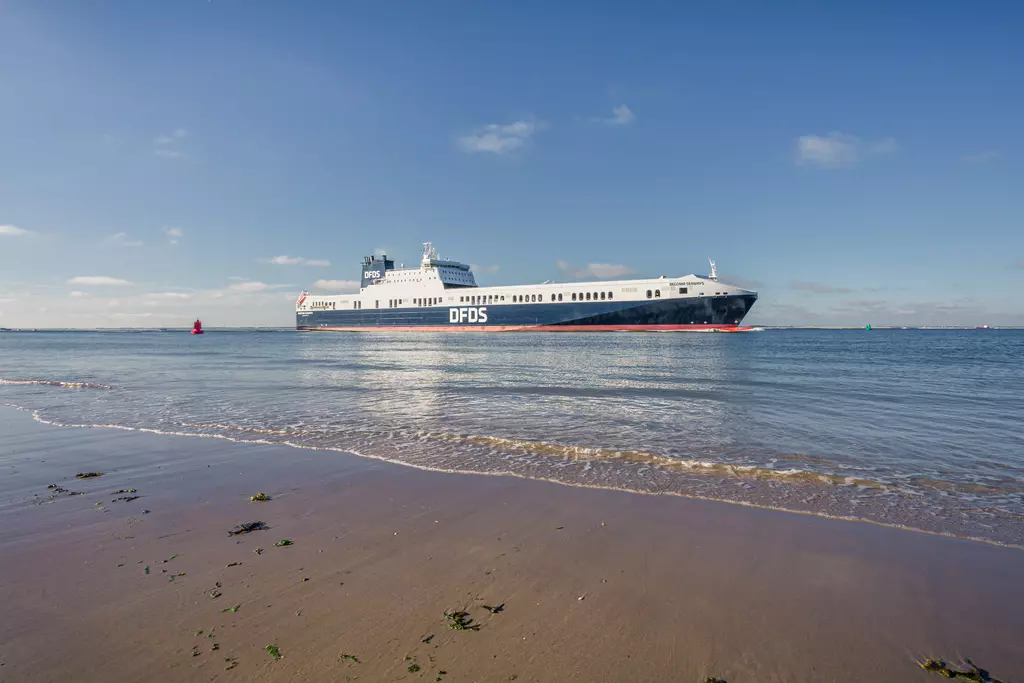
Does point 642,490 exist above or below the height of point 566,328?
below

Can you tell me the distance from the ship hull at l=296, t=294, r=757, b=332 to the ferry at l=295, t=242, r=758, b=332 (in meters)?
0.12

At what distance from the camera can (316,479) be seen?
554 centimetres

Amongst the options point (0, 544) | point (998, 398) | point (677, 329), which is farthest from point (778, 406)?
point (677, 329)

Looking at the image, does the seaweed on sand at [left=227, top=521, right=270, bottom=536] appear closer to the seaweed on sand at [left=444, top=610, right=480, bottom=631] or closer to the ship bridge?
the seaweed on sand at [left=444, top=610, right=480, bottom=631]

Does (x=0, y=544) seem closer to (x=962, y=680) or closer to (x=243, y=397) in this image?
(x=962, y=680)

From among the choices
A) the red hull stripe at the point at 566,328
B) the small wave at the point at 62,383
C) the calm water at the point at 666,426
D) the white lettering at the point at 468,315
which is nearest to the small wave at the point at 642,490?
the calm water at the point at 666,426

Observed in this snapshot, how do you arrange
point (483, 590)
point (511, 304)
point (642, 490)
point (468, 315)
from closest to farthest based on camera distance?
1. point (483, 590)
2. point (642, 490)
3. point (511, 304)
4. point (468, 315)

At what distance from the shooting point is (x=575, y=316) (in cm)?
6397

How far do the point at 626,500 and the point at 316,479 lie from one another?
11.3 ft

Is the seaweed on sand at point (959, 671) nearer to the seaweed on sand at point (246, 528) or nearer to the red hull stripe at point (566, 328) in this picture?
the seaweed on sand at point (246, 528)

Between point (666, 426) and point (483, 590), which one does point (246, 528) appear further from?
point (666, 426)

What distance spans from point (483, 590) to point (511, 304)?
65237 mm

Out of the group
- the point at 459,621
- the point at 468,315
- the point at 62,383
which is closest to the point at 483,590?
the point at 459,621

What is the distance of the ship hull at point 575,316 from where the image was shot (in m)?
59.0
